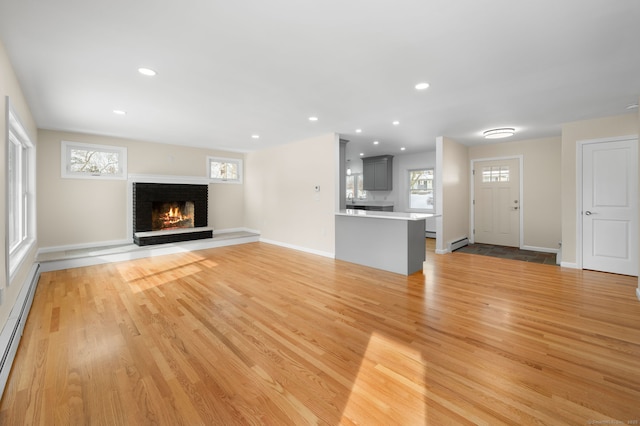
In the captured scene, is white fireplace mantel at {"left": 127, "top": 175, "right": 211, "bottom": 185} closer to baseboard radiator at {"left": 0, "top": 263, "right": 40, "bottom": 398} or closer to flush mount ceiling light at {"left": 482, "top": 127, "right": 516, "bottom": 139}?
baseboard radiator at {"left": 0, "top": 263, "right": 40, "bottom": 398}

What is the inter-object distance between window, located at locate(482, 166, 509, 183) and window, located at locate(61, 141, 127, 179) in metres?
8.16

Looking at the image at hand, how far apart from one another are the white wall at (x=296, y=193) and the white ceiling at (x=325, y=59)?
1.34 metres

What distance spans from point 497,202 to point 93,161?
8.84 m

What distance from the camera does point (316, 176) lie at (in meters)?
5.74

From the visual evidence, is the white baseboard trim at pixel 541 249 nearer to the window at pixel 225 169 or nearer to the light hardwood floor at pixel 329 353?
the light hardwood floor at pixel 329 353

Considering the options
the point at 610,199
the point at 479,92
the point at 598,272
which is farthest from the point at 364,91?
the point at 598,272

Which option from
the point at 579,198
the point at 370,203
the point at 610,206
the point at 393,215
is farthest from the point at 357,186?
the point at 610,206

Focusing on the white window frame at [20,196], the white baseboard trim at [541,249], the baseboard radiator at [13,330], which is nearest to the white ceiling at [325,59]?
the white window frame at [20,196]

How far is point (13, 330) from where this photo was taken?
86.8 inches

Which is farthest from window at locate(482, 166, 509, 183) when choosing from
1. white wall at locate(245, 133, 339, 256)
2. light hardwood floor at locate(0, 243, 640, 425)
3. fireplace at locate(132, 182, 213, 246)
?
fireplace at locate(132, 182, 213, 246)

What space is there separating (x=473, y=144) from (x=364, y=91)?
4.58 meters

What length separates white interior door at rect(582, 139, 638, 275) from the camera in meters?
4.17

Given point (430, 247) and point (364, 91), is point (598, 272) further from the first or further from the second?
point (364, 91)

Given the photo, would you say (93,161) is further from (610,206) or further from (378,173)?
(610,206)
